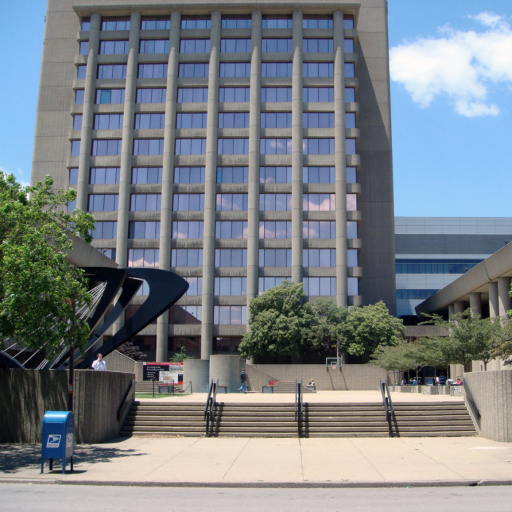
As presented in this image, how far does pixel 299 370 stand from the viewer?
5647cm

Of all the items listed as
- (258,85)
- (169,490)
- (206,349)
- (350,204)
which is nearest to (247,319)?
(206,349)

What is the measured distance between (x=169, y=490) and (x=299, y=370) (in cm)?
4488

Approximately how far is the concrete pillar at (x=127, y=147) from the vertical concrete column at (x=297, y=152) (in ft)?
62.0

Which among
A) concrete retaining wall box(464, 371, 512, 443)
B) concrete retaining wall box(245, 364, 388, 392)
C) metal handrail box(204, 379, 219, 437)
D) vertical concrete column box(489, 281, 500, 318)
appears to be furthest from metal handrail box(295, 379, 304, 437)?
concrete retaining wall box(245, 364, 388, 392)

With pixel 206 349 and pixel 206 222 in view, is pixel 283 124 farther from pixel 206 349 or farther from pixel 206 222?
pixel 206 349

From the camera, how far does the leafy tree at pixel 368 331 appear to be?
59.4 meters

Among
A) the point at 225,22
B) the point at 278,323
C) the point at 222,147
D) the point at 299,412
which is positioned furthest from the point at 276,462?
the point at 225,22

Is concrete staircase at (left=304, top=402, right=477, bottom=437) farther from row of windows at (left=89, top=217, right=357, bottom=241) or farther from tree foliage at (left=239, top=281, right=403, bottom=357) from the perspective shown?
row of windows at (left=89, top=217, right=357, bottom=241)

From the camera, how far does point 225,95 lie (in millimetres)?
→ 71500

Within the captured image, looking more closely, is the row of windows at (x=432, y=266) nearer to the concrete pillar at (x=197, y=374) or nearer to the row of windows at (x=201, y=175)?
the row of windows at (x=201, y=175)

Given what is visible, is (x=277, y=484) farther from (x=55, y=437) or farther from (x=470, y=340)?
(x=470, y=340)

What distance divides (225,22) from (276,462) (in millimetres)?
67037

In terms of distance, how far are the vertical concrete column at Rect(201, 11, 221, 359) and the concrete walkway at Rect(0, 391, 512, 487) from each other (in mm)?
45671

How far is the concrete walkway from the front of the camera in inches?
513
